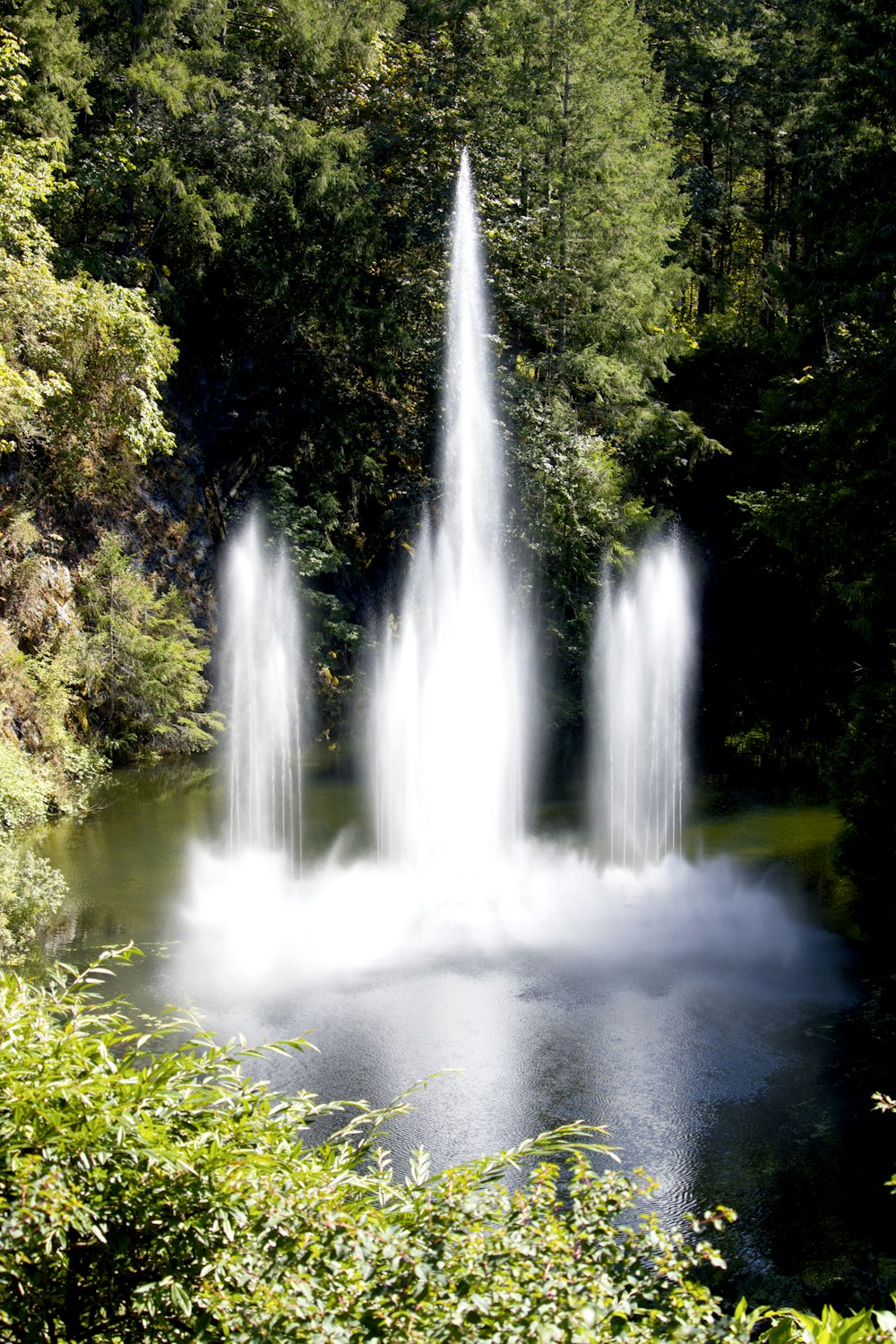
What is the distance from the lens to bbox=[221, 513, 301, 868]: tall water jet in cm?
2333

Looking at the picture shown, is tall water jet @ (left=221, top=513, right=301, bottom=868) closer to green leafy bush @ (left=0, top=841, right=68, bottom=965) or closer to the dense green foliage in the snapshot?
the dense green foliage

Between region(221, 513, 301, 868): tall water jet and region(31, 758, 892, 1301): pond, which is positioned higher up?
region(221, 513, 301, 868): tall water jet

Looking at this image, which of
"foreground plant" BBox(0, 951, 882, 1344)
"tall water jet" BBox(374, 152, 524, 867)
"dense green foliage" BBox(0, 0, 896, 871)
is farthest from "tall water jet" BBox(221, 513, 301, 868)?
"foreground plant" BBox(0, 951, 882, 1344)

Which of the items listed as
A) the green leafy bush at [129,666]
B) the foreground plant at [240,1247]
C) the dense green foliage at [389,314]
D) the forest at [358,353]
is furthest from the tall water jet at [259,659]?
the foreground plant at [240,1247]

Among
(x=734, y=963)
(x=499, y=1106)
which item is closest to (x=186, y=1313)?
(x=499, y=1106)

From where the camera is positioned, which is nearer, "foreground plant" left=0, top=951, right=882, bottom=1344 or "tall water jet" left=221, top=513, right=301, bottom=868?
"foreground plant" left=0, top=951, right=882, bottom=1344

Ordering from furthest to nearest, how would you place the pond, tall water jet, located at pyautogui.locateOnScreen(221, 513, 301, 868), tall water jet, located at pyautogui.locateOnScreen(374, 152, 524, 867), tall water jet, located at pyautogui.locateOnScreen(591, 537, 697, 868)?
tall water jet, located at pyautogui.locateOnScreen(221, 513, 301, 868)
tall water jet, located at pyautogui.locateOnScreen(591, 537, 697, 868)
tall water jet, located at pyautogui.locateOnScreen(374, 152, 524, 867)
the pond

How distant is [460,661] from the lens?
20047 millimetres

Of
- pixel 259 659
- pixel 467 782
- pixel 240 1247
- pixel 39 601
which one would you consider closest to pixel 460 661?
pixel 467 782

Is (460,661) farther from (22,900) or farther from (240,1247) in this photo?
(240,1247)

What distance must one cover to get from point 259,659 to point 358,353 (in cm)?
751

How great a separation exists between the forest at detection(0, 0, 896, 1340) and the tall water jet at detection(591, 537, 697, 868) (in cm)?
68

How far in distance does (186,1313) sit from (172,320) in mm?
24085

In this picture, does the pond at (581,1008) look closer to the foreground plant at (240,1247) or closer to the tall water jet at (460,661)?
the tall water jet at (460,661)
